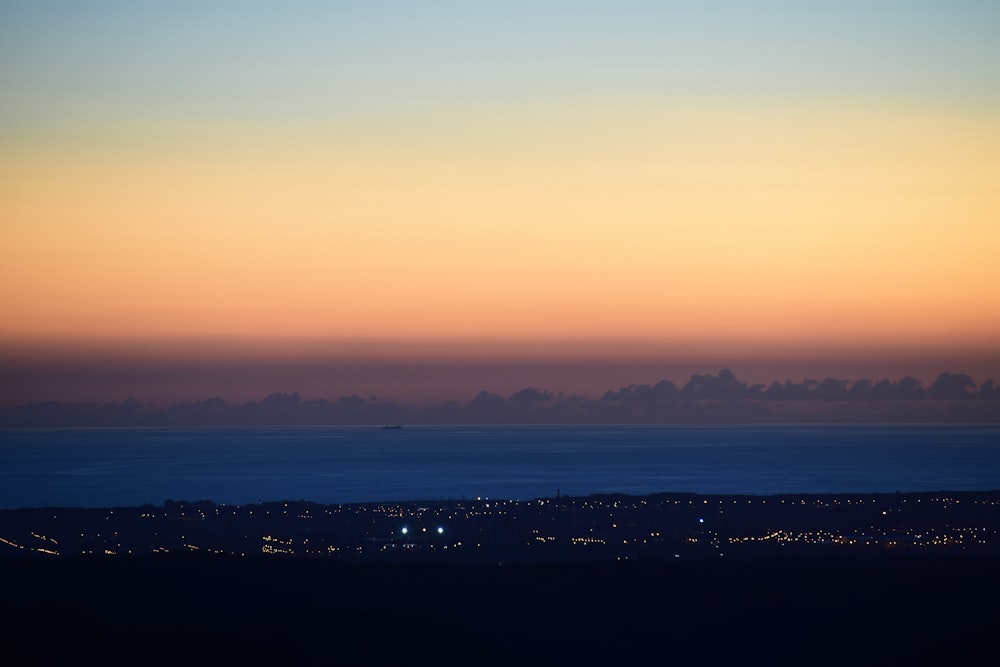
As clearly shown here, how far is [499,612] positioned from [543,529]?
61.0m

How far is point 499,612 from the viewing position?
2080 inches

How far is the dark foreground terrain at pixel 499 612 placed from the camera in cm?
3778

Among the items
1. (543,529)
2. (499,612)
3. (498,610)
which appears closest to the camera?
(499,612)

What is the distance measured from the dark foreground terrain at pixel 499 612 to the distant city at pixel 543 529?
25.2 meters

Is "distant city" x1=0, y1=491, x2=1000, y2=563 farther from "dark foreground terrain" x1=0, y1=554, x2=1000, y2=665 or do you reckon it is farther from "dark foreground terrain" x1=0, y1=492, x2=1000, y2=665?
"dark foreground terrain" x1=0, y1=554, x2=1000, y2=665

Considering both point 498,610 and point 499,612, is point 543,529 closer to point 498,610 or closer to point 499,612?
point 498,610

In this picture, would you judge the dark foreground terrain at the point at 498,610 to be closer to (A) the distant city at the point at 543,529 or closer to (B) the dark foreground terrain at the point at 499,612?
(B) the dark foreground terrain at the point at 499,612

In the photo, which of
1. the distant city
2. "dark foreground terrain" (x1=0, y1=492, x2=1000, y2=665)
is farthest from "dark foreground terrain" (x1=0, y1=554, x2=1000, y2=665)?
the distant city

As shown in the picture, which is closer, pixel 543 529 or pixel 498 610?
pixel 498 610

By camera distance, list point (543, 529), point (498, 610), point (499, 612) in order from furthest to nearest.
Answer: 1. point (543, 529)
2. point (498, 610)
3. point (499, 612)

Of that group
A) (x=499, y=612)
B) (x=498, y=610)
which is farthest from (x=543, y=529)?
(x=499, y=612)

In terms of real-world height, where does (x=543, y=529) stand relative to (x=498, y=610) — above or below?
below

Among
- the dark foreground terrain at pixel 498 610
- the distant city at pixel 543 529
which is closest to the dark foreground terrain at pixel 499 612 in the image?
the dark foreground terrain at pixel 498 610

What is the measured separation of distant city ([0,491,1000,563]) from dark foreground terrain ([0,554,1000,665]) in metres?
25.2
